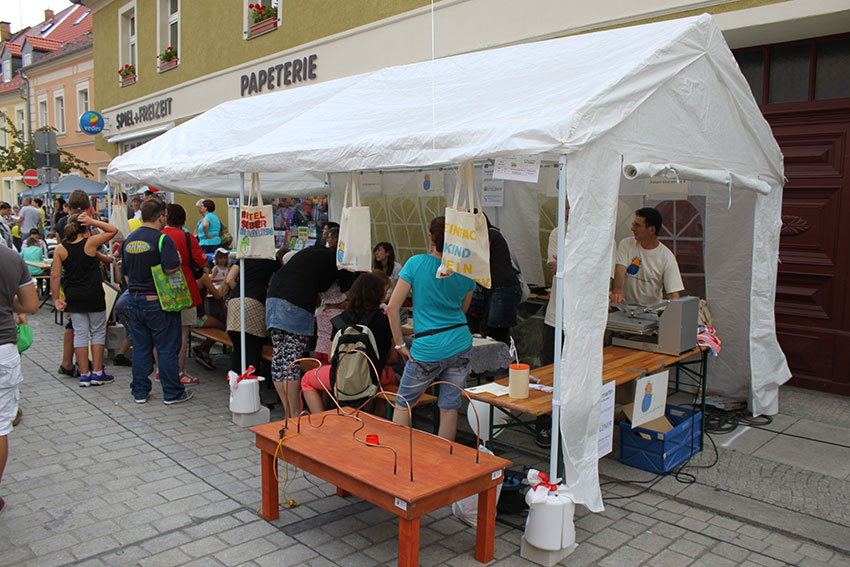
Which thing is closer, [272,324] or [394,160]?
[394,160]

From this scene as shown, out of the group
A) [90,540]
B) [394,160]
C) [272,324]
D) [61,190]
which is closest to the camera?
[90,540]

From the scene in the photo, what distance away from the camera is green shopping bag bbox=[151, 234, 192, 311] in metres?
5.89

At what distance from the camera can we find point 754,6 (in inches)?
231

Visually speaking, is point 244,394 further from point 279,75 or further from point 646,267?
point 279,75

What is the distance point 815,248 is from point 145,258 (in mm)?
6090

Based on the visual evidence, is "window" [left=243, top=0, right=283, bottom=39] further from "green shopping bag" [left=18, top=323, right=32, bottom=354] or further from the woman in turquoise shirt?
"green shopping bag" [left=18, top=323, right=32, bottom=354]

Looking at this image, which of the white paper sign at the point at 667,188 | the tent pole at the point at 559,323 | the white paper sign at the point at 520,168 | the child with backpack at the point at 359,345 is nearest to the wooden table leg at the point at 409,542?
the tent pole at the point at 559,323

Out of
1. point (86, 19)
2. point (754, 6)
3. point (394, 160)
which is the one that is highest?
point (86, 19)

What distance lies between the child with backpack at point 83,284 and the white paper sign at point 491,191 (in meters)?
3.91

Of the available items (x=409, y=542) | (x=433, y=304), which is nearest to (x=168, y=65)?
(x=433, y=304)

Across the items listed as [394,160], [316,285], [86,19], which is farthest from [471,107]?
[86,19]

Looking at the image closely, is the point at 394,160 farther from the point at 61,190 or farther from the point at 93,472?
the point at 61,190

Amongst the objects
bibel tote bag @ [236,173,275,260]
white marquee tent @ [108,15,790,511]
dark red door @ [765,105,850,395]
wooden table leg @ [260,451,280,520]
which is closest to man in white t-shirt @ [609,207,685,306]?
white marquee tent @ [108,15,790,511]

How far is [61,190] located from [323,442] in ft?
50.4
